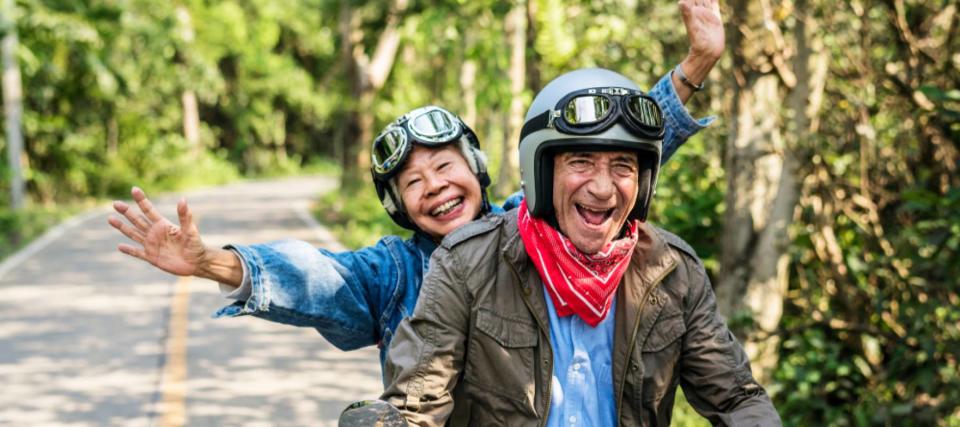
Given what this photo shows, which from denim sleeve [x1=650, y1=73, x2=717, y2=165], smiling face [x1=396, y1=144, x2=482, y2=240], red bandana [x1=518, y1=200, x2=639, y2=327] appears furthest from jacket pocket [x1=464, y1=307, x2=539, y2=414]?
denim sleeve [x1=650, y1=73, x2=717, y2=165]

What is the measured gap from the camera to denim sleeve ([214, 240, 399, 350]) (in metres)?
3.08

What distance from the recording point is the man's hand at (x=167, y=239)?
9.83ft

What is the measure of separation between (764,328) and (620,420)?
4815 mm

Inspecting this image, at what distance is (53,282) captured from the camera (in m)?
14.4

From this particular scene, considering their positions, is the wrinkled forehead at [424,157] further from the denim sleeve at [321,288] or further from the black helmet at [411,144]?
the denim sleeve at [321,288]

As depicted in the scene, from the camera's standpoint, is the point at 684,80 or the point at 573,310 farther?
the point at 684,80

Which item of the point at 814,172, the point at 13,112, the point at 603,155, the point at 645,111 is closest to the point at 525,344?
the point at 603,155

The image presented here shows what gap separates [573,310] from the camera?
8.30ft

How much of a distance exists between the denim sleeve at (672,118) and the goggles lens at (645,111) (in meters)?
0.82

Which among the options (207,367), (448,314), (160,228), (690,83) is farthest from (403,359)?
(207,367)

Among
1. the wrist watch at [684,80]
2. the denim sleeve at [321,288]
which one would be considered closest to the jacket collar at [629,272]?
the denim sleeve at [321,288]

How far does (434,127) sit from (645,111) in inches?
40.3

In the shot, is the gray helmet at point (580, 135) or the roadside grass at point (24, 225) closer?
the gray helmet at point (580, 135)

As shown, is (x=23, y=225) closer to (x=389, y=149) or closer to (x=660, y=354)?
(x=389, y=149)
